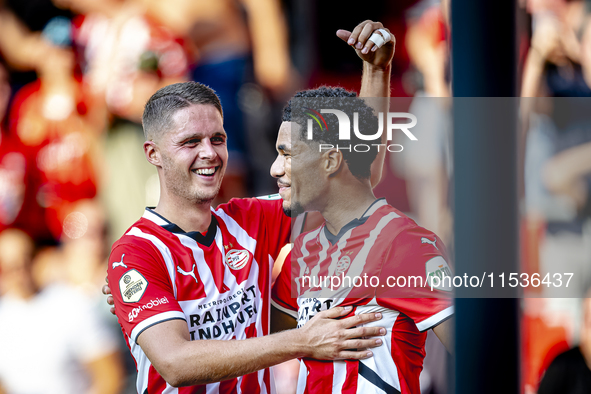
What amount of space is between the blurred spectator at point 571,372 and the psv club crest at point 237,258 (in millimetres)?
1775

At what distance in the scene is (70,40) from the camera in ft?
12.1

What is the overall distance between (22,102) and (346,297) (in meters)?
3.29

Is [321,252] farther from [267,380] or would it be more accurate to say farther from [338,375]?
[267,380]

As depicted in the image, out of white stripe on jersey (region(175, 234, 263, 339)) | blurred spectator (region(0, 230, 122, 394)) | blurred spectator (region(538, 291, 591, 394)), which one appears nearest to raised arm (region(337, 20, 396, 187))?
white stripe on jersey (region(175, 234, 263, 339))

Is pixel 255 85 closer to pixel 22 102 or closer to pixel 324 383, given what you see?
pixel 22 102

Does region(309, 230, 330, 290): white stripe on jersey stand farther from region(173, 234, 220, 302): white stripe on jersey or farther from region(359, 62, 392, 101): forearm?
region(359, 62, 392, 101): forearm

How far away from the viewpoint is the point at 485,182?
1.35 m

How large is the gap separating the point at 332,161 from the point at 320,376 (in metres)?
0.77

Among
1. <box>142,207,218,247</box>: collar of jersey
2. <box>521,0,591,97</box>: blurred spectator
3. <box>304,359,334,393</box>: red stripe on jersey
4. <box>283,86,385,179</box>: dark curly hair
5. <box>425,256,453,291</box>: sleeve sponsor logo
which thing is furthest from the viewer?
<box>521,0,591,97</box>: blurred spectator

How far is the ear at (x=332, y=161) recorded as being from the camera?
1.77 m

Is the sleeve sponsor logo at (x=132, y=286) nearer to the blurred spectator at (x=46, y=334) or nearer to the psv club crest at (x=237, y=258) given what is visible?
the psv club crest at (x=237, y=258)

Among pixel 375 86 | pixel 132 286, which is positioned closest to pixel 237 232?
pixel 132 286

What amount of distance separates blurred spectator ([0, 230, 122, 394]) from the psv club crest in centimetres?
184

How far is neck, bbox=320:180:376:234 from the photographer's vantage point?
182 centimetres
